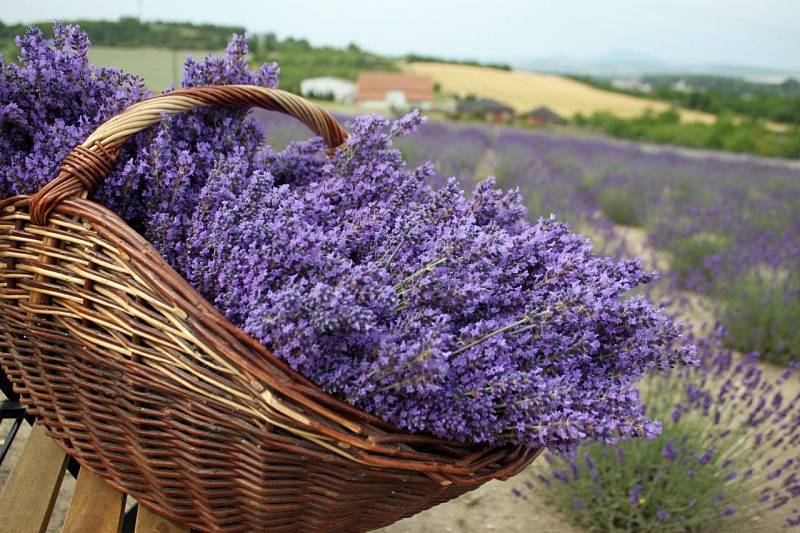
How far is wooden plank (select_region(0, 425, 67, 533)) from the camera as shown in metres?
1.25

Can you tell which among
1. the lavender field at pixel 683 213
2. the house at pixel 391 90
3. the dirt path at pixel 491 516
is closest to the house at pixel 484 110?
the house at pixel 391 90

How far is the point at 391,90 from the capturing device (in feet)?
59.6

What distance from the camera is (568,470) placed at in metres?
2.59

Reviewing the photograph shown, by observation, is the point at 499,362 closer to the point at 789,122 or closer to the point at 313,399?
the point at 313,399

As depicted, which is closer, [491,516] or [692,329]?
[491,516]

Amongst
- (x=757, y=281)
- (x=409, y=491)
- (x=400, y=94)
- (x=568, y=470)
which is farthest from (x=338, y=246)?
(x=400, y=94)

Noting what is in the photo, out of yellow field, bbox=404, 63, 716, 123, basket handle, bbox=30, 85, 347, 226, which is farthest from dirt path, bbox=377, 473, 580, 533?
yellow field, bbox=404, 63, 716, 123

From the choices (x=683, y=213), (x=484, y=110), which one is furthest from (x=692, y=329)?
(x=484, y=110)

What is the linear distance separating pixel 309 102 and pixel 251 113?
0.63 feet

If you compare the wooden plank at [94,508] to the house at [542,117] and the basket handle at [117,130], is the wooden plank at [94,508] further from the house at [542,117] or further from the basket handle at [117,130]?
the house at [542,117]

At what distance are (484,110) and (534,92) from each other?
7189mm

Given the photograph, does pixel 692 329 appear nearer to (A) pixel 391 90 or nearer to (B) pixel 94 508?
(B) pixel 94 508

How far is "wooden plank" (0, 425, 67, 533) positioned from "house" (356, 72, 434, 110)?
540 inches

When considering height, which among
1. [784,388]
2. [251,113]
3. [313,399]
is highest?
[251,113]
